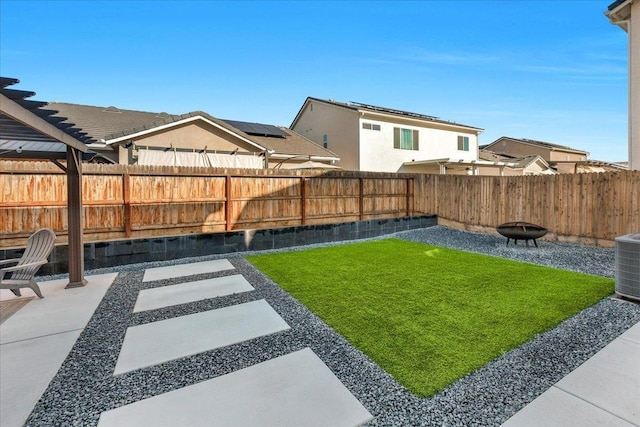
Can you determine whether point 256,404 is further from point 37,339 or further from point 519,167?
point 519,167

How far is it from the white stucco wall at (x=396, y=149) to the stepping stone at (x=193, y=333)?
14.1 meters

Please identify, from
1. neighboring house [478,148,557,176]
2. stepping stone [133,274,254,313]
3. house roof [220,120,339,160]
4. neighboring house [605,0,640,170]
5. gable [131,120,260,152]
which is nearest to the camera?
stepping stone [133,274,254,313]

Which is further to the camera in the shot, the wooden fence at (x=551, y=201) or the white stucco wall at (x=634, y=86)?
the white stucco wall at (x=634, y=86)

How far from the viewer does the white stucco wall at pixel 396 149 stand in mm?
17562

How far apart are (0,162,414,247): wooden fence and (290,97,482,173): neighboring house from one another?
708 cm

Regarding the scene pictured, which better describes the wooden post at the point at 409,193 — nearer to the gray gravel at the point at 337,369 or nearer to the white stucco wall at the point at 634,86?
the white stucco wall at the point at 634,86

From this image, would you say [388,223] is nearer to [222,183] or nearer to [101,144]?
[222,183]

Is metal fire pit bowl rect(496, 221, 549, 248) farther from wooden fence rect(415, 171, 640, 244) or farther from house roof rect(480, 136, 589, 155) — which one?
house roof rect(480, 136, 589, 155)

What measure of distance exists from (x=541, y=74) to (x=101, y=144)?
65.2ft

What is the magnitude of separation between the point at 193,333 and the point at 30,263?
12.1 feet

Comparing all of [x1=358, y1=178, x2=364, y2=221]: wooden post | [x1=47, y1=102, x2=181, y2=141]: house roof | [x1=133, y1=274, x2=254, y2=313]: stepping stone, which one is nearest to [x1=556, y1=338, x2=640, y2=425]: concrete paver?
[x1=133, y1=274, x2=254, y2=313]: stepping stone

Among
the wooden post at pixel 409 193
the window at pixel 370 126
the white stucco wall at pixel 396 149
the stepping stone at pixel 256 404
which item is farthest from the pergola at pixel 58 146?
the window at pixel 370 126

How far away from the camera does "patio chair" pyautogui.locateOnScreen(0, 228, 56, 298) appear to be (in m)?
4.82

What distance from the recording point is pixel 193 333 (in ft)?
12.0
